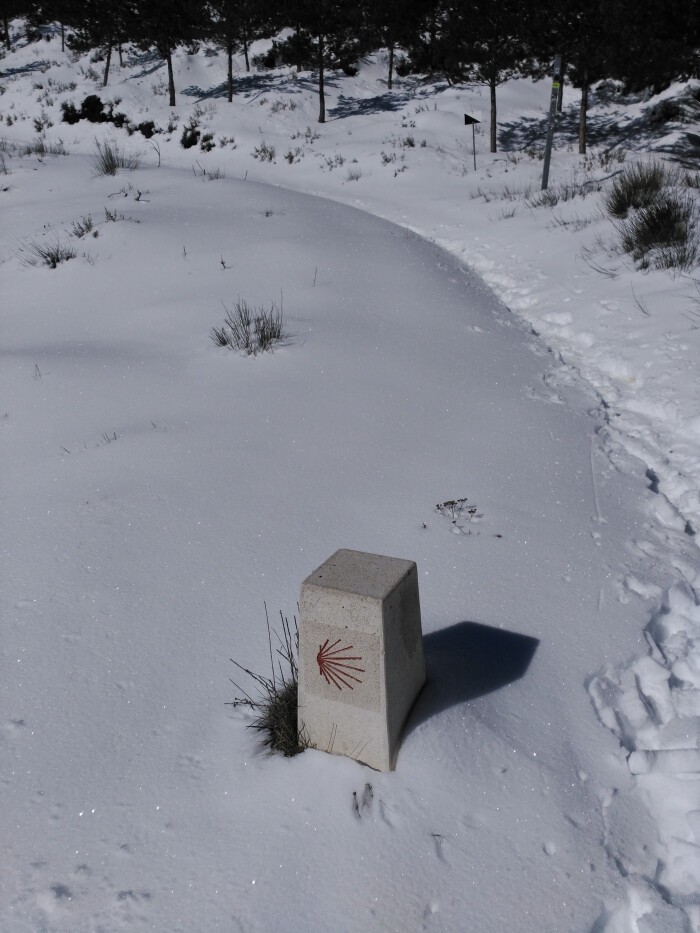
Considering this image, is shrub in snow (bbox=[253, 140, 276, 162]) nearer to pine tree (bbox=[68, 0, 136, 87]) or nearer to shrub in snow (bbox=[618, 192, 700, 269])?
pine tree (bbox=[68, 0, 136, 87])

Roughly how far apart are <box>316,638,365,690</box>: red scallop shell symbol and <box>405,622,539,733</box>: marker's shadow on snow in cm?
31

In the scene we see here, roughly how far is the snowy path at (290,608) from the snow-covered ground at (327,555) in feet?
0.03

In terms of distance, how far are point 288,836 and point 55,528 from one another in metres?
1.85

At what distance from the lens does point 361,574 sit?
1915 millimetres

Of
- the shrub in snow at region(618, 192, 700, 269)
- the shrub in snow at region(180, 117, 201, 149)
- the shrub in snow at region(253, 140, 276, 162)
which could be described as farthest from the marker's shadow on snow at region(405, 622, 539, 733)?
the shrub in snow at region(180, 117, 201, 149)

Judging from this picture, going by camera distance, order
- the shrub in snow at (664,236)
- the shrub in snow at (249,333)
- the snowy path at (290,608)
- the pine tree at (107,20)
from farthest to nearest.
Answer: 1. the pine tree at (107,20)
2. the shrub in snow at (664,236)
3. the shrub in snow at (249,333)
4. the snowy path at (290,608)

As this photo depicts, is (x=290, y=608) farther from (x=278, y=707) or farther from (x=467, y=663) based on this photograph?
(x=467, y=663)

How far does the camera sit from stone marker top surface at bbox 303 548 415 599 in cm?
184

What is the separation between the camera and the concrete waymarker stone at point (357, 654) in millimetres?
1829

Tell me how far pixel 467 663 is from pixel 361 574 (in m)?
0.69

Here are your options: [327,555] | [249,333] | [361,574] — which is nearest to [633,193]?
[249,333]

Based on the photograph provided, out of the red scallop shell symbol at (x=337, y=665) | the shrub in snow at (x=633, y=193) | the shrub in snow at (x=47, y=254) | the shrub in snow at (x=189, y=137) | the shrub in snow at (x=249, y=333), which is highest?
the shrub in snow at (x=189, y=137)

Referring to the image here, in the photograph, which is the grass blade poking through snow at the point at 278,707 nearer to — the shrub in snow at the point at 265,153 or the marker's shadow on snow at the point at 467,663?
the marker's shadow on snow at the point at 467,663

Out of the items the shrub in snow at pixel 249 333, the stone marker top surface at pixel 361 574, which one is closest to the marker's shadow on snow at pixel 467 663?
the stone marker top surface at pixel 361 574
